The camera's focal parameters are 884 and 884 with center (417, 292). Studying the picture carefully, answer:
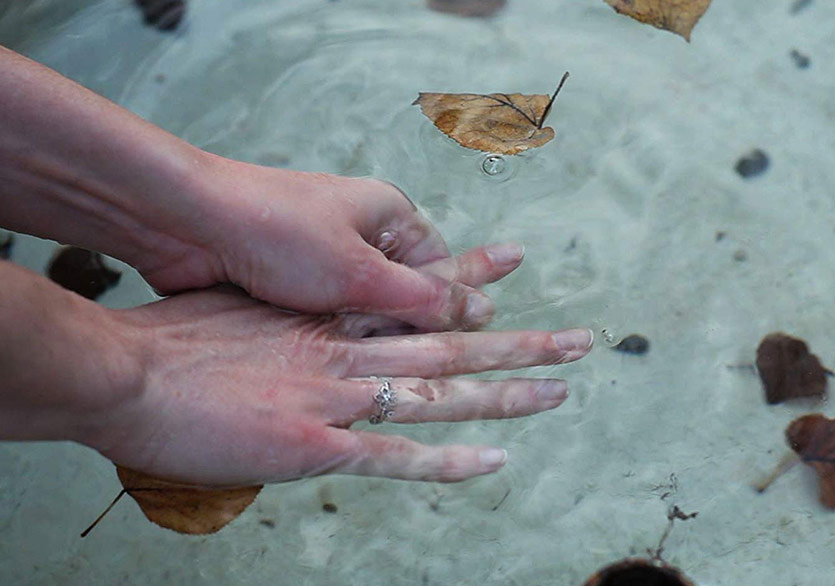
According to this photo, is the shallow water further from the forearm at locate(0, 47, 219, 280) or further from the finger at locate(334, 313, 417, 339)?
the forearm at locate(0, 47, 219, 280)

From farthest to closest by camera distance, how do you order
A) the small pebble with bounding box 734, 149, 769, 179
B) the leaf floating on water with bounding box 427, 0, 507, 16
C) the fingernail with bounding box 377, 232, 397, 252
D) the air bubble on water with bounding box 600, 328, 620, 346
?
the leaf floating on water with bounding box 427, 0, 507, 16 < the small pebble with bounding box 734, 149, 769, 179 < the air bubble on water with bounding box 600, 328, 620, 346 < the fingernail with bounding box 377, 232, 397, 252

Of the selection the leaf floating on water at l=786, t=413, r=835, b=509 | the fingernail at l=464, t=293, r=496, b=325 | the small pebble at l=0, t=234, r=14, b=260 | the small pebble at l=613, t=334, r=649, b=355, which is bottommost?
the small pebble at l=0, t=234, r=14, b=260

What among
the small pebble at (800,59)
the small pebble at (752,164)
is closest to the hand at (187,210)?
the small pebble at (752,164)

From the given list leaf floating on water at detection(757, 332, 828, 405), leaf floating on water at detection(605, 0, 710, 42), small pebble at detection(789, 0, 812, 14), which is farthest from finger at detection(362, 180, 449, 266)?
small pebble at detection(789, 0, 812, 14)

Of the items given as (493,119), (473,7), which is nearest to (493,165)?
(493,119)

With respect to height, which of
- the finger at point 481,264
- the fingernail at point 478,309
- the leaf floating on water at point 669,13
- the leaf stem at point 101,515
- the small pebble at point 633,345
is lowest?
the leaf stem at point 101,515

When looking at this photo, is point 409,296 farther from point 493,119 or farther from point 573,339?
point 493,119

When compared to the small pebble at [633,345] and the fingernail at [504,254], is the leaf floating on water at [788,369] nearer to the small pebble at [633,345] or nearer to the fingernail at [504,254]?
the small pebble at [633,345]
